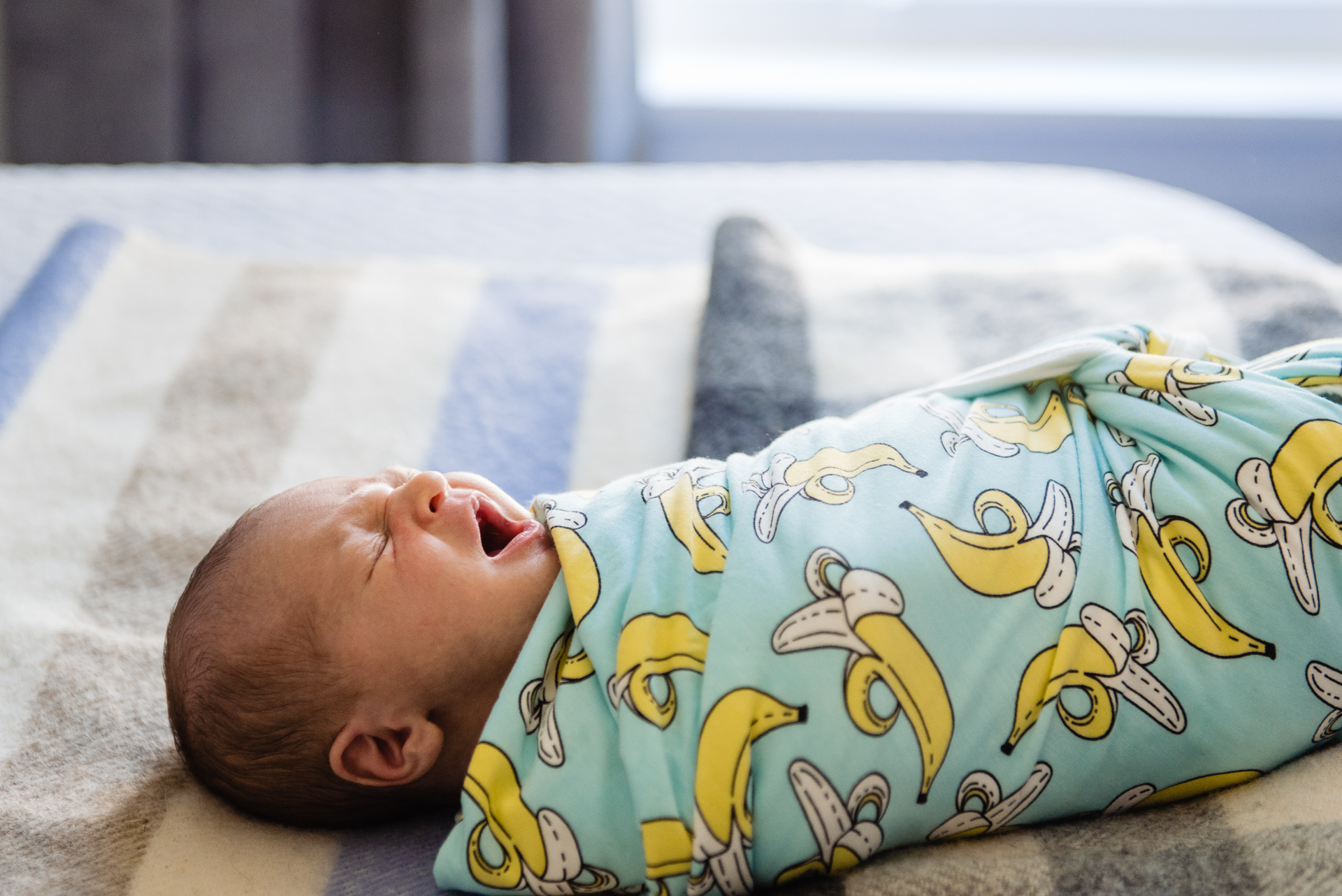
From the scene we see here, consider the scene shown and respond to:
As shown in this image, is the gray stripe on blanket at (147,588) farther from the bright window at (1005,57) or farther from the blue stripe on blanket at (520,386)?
the bright window at (1005,57)

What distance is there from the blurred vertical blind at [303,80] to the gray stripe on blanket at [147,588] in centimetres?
65

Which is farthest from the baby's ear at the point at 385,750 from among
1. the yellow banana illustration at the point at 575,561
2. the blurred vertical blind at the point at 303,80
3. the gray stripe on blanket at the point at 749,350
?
the blurred vertical blind at the point at 303,80

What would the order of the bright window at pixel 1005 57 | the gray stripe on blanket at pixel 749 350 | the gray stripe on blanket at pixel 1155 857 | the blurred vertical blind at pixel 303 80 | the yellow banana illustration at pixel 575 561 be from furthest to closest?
1. the bright window at pixel 1005 57
2. the blurred vertical blind at pixel 303 80
3. the gray stripe on blanket at pixel 749 350
4. the yellow banana illustration at pixel 575 561
5. the gray stripe on blanket at pixel 1155 857

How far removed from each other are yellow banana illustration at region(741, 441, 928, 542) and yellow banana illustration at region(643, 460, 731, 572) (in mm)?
25

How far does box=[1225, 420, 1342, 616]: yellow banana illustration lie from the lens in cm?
59

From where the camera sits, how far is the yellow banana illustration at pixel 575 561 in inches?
24.3

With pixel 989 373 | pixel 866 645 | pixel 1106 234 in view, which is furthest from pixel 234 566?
pixel 1106 234

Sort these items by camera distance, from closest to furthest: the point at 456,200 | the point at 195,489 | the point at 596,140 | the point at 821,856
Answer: the point at 821,856, the point at 195,489, the point at 456,200, the point at 596,140

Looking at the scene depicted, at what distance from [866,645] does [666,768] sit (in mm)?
127

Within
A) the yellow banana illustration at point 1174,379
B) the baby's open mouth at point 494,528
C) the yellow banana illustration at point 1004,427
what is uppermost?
the yellow banana illustration at point 1174,379

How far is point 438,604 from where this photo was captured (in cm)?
63

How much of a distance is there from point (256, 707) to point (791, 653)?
0.31 meters

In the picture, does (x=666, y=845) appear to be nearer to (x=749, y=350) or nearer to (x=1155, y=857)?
→ (x=1155, y=857)

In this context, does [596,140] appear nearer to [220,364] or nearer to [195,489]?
[220,364]
